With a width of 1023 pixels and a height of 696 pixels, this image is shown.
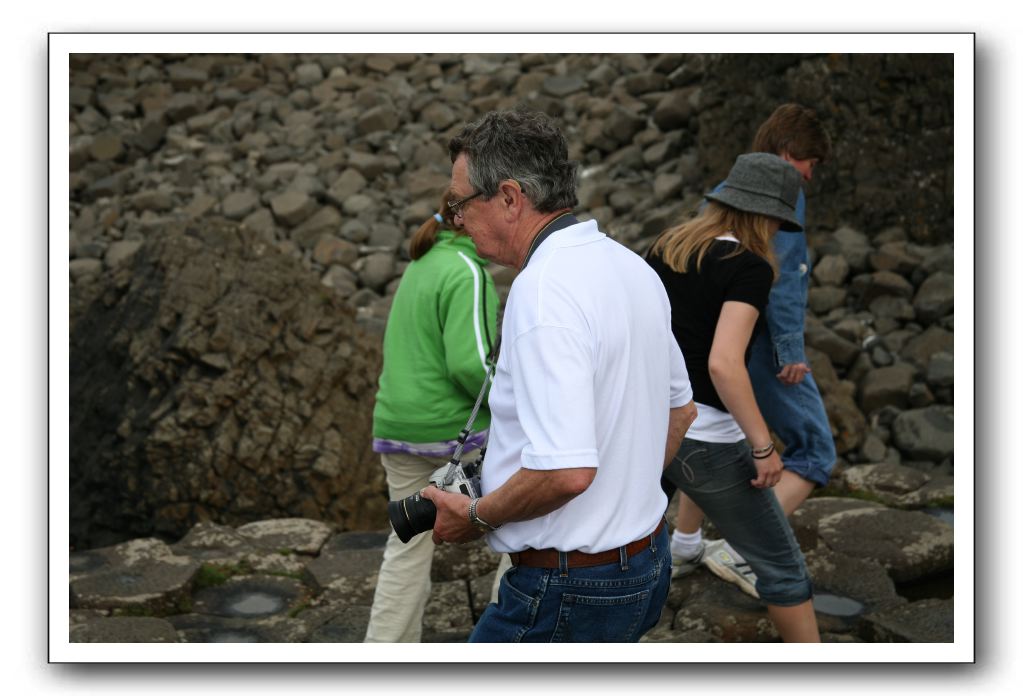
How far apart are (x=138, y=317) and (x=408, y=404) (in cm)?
332

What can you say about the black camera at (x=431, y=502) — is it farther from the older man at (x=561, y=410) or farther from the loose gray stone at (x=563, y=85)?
the loose gray stone at (x=563, y=85)

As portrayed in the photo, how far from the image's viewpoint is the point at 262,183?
38.5ft

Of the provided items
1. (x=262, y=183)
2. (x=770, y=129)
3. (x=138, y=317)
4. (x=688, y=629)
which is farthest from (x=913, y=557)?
(x=262, y=183)

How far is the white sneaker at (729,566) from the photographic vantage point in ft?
14.5

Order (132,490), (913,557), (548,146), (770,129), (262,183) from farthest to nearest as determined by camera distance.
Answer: (262,183), (132,490), (913,557), (770,129), (548,146)

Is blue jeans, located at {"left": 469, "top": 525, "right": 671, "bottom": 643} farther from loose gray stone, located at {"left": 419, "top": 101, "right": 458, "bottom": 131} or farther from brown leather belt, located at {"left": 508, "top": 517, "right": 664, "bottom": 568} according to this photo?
loose gray stone, located at {"left": 419, "top": 101, "right": 458, "bottom": 131}

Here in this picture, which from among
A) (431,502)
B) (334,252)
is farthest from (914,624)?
(334,252)

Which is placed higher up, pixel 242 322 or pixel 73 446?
pixel 242 322

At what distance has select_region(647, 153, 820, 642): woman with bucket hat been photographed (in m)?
3.31

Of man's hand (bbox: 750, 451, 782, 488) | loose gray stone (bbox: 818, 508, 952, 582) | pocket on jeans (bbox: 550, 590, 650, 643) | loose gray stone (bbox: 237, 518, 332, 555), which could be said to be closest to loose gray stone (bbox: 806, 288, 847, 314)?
loose gray stone (bbox: 818, 508, 952, 582)

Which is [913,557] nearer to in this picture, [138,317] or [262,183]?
[138,317]

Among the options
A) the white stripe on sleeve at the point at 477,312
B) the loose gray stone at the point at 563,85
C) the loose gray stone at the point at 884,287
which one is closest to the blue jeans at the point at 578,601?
the white stripe on sleeve at the point at 477,312

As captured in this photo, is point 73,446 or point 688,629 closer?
point 688,629

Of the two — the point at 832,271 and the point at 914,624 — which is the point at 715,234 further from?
the point at 832,271
